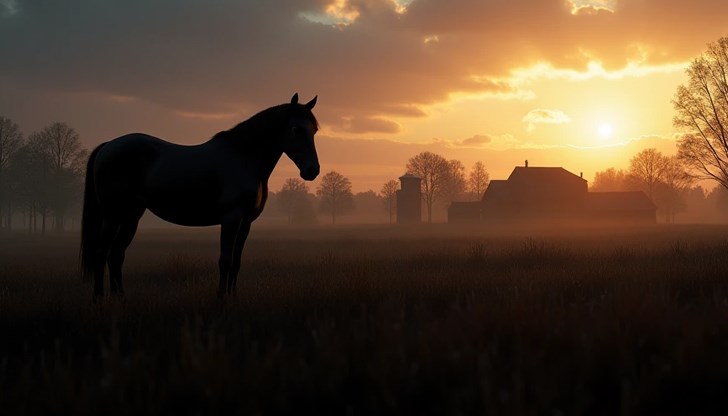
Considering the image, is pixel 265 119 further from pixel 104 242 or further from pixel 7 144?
pixel 7 144

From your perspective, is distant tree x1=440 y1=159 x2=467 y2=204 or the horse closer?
the horse

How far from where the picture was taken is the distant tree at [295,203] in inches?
3462

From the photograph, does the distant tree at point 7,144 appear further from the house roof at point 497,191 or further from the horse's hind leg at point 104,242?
the house roof at point 497,191

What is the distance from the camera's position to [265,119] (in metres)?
6.85

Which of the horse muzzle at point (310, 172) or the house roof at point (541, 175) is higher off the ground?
the house roof at point (541, 175)

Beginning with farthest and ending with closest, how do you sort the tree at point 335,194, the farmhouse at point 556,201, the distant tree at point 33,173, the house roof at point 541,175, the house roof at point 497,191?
the tree at point 335,194 < the house roof at point 497,191 < the house roof at point 541,175 < the farmhouse at point 556,201 < the distant tree at point 33,173

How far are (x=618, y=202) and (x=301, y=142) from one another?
7540 cm

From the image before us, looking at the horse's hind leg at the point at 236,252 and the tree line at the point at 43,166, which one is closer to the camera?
the horse's hind leg at the point at 236,252

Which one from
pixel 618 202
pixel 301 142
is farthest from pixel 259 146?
pixel 618 202

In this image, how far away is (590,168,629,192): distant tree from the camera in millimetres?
122875

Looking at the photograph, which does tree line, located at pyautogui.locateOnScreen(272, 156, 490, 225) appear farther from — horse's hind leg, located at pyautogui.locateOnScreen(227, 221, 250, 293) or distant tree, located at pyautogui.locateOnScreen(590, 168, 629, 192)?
horse's hind leg, located at pyautogui.locateOnScreen(227, 221, 250, 293)

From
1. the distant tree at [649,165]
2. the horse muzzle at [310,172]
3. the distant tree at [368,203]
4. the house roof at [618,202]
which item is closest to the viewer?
the horse muzzle at [310,172]

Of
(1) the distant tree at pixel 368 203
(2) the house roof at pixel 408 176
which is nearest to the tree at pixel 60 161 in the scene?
(2) the house roof at pixel 408 176

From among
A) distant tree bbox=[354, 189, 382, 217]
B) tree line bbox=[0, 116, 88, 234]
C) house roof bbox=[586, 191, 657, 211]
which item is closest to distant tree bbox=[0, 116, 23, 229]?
tree line bbox=[0, 116, 88, 234]
